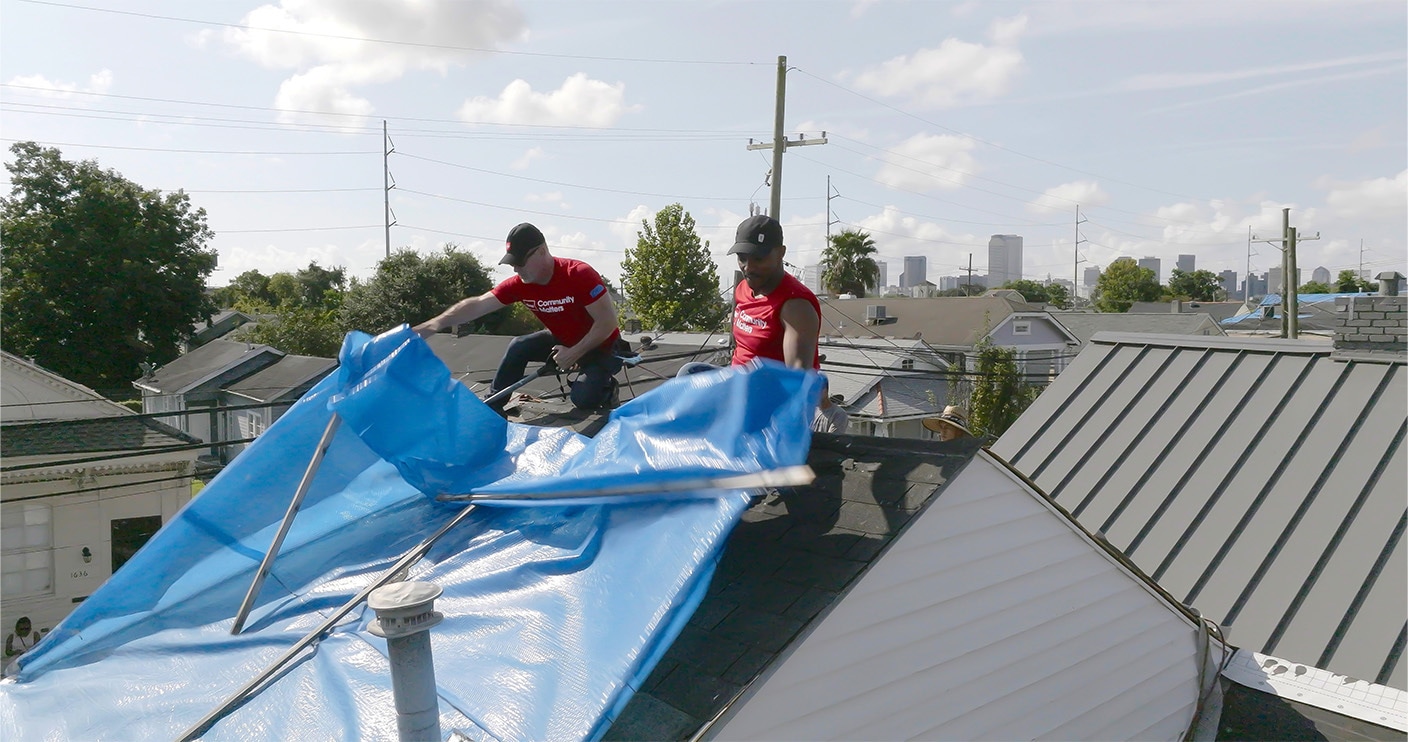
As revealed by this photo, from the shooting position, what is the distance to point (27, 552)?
53.1 ft

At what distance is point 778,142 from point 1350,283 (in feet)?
278

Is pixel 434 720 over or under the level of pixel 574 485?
under

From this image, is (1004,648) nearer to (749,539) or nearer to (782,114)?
(749,539)

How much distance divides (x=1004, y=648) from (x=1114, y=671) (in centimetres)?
83

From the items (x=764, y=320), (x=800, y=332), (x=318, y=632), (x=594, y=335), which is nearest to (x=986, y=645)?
(x=800, y=332)

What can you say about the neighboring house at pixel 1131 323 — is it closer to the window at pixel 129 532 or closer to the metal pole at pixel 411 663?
the window at pixel 129 532

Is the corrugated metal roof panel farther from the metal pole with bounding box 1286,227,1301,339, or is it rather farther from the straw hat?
the metal pole with bounding box 1286,227,1301,339

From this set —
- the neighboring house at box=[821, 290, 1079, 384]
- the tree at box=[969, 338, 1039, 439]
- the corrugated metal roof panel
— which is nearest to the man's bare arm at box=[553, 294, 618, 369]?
the corrugated metal roof panel

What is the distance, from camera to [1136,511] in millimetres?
6477

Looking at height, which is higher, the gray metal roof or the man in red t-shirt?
the man in red t-shirt

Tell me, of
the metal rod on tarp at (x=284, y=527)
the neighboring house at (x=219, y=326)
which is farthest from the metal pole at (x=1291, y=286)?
the neighboring house at (x=219, y=326)

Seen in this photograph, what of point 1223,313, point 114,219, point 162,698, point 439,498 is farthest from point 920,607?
point 1223,313

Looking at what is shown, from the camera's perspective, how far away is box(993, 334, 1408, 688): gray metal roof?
5.32 metres

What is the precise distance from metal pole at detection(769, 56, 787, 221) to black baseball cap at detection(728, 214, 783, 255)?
14.0 metres
